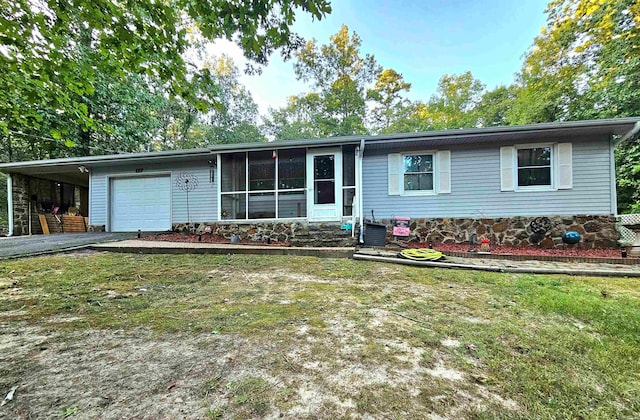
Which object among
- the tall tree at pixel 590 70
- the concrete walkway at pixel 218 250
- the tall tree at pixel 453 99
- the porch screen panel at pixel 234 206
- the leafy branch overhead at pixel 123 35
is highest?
the tall tree at pixel 453 99

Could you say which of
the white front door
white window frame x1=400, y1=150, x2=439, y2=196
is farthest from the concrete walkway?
white window frame x1=400, y1=150, x2=439, y2=196

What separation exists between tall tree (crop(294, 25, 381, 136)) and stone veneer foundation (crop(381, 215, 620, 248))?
501 inches

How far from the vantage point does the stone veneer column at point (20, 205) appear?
948 cm

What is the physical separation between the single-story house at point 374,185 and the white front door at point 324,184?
0.03 metres

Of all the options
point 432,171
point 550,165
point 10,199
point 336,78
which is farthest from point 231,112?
point 550,165

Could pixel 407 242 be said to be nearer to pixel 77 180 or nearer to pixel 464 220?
pixel 464 220

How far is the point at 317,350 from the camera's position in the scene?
1856mm

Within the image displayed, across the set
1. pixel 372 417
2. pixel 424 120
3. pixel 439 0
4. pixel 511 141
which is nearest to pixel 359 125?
pixel 424 120

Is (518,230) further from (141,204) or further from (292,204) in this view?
(141,204)

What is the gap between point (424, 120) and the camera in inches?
798

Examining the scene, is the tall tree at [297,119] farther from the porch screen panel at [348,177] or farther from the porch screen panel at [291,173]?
the porch screen panel at [348,177]

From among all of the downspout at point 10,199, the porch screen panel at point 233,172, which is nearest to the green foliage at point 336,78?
the porch screen panel at point 233,172

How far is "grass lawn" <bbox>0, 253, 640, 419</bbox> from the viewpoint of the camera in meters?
1.32

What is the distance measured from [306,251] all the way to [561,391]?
497 centimetres
